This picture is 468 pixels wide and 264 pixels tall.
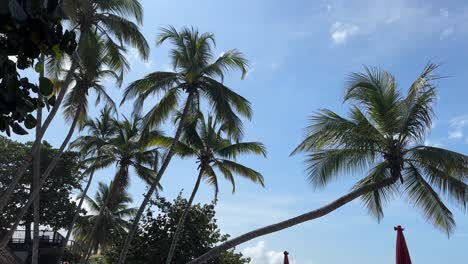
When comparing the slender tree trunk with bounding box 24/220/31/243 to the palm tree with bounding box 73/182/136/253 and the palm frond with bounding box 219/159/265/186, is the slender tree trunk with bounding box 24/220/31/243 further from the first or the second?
the palm frond with bounding box 219/159/265/186

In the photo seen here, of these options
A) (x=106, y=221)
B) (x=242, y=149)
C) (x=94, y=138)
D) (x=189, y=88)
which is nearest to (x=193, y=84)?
(x=189, y=88)

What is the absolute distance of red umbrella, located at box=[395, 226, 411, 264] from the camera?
1081 centimetres

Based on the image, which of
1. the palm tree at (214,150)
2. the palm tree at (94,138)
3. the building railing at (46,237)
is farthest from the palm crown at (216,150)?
the building railing at (46,237)

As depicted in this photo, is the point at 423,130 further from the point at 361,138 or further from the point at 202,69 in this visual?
the point at 202,69

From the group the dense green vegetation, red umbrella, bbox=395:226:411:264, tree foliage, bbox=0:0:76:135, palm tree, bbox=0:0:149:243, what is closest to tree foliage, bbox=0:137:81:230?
the dense green vegetation

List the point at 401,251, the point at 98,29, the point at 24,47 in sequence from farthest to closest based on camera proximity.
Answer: the point at 98,29, the point at 401,251, the point at 24,47

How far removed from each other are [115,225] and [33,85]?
32327 mm

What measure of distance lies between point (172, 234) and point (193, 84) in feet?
31.4

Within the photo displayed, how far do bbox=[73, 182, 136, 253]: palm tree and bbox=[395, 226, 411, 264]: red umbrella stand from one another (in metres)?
20.3

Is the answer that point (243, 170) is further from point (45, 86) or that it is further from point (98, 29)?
point (45, 86)

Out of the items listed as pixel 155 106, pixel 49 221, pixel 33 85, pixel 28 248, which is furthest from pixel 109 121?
pixel 33 85

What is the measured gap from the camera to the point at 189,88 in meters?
17.4

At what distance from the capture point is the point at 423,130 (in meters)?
13.0

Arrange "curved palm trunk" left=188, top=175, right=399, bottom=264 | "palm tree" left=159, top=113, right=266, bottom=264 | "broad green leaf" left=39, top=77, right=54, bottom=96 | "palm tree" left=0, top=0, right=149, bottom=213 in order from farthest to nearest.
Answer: "palm tree" left=159, top=113, right=266, bottom=264, "palm tree" left=0, top=0, right=149, bottom=213, "curved palm trunk" left=188, top=175, right=399, bottom=264, "broad green leaf" left=39, top=77, right=54, bottom=96
